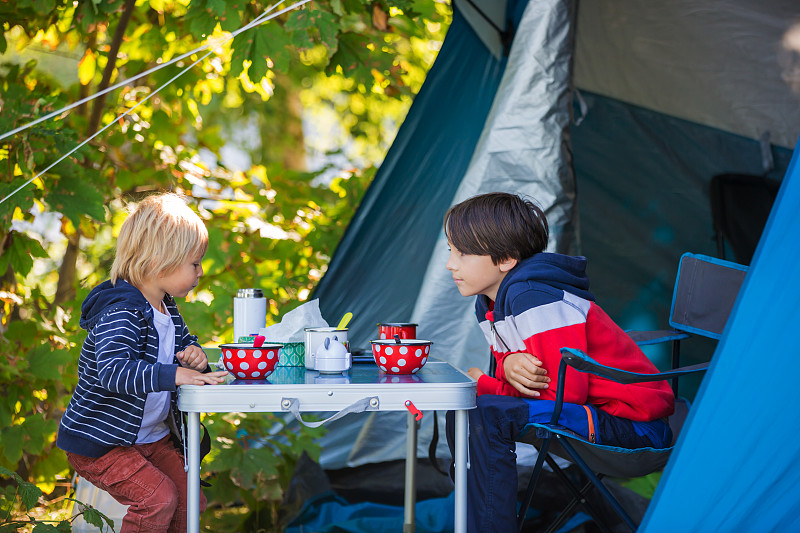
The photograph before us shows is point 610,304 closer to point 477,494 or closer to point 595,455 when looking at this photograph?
point 595,455

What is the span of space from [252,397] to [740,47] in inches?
96.0

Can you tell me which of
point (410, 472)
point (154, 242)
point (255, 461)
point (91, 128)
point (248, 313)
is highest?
point (91, 128)

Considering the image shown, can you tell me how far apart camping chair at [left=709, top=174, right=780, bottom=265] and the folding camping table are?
77.0 inches

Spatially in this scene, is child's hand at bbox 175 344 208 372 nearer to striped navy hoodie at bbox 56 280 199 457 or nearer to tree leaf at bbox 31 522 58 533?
striped navy hoodie at bbox 56 280 199 457

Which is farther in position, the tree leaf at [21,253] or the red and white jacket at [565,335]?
the tree leaf at [21,253]

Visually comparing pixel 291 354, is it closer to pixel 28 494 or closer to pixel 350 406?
pixel 350 406

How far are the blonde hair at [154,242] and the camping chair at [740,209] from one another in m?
2.14

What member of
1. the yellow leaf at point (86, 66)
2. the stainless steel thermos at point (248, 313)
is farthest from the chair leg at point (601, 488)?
the yellow leaf at point (86, 66)

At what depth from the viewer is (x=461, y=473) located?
159 cm

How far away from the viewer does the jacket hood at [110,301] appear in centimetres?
181

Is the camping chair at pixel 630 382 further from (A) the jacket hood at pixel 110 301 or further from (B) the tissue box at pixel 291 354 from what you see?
(A) the jacket hood at pixel 110 301

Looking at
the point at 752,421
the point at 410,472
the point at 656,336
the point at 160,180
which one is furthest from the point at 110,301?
the point at 160,180

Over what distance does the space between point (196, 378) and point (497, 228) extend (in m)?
0.88

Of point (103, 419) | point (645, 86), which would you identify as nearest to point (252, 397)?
point (103, 419)
